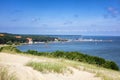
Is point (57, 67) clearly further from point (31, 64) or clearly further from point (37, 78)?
point (37, 78)

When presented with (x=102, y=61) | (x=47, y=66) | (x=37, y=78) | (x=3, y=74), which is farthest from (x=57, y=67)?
(x=102, y=61)

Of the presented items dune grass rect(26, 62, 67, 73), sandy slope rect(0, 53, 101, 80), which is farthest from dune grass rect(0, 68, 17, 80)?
dune grass rect(26, 62, 67, 73)

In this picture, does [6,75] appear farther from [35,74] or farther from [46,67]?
[46,67]

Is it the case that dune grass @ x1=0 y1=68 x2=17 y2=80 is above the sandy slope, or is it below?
above

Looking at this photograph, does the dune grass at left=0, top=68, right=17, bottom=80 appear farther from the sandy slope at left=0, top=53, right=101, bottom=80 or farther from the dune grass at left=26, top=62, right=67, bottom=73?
the dune grass at left=26, top=62, right=67, bottom=73

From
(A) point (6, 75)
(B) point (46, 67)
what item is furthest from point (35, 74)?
(B) point (46, 67)

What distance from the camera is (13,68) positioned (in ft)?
29.2

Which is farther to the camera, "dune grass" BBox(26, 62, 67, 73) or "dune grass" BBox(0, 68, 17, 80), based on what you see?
"dune grass" BBox(26, 62, 67, 73)

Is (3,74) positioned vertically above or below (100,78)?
above

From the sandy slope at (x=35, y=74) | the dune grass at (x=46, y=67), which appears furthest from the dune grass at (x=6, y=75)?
the dune grass at (x=46, y=67)

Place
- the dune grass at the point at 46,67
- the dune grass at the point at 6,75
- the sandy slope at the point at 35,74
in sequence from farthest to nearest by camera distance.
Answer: the dune grass at the point at 46,67, the sandy slope at the point at 35,74, the dune grass at the point at 6,75

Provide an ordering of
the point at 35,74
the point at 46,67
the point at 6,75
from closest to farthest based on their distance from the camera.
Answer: the point at 6,75
the point at 35,74
the point at 46,67

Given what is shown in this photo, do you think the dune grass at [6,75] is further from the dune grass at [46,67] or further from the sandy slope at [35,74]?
the dune grass at [46,67]

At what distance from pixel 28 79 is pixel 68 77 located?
12.0ft
